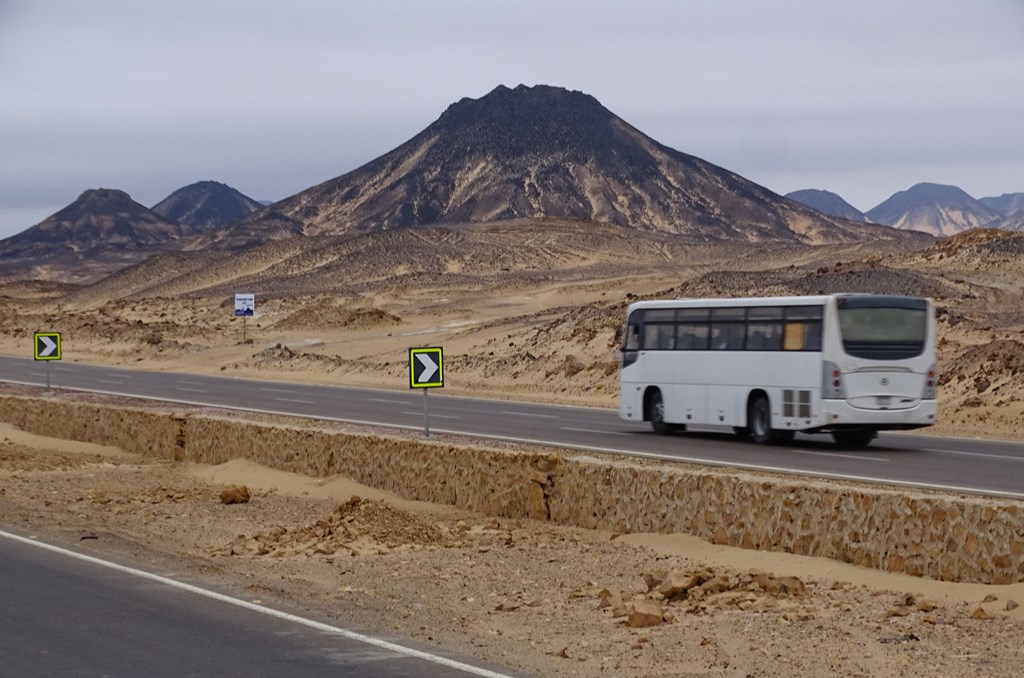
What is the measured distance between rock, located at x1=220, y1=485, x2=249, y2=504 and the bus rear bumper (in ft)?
33.4

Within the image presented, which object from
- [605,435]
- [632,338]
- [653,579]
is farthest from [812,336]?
[653,579]

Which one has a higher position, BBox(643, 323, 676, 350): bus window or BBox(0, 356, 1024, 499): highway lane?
BBox(643, 323, 676, 350): bus window

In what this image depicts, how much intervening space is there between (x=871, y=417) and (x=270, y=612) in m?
15.6

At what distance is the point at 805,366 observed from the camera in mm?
25484

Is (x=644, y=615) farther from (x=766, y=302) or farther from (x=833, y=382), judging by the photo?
(x=766, y=302)

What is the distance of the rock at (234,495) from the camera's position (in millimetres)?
19000

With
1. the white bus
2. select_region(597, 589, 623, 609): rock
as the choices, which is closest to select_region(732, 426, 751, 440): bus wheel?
→ the white bus

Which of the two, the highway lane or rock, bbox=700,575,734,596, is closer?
rock, bbox=700,575,734,596

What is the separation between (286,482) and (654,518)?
700 centimetres

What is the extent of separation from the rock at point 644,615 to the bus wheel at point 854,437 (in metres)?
16.0

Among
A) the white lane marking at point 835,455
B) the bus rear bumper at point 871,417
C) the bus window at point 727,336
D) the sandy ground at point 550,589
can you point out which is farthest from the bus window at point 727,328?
the sandy ground at point 550,589

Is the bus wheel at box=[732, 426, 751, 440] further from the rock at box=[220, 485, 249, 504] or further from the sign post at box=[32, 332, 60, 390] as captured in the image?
the sign post at box=[32, 332, 60, 390]

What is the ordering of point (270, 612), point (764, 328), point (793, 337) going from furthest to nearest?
point (764, 328) → point (793, 337) → point (270, 612)

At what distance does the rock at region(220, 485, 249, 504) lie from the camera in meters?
19.0
